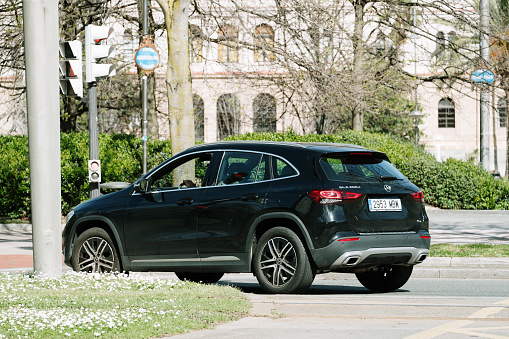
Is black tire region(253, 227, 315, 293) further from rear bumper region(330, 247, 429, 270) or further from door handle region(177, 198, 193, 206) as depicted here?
door handle region(177, 198, 193, 206)

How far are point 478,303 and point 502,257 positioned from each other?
4.15m

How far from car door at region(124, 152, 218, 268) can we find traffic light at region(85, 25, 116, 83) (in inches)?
117

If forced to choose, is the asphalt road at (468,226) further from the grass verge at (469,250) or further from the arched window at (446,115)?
the arched window at (446,115)

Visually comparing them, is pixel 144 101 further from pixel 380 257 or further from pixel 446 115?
pixel 446 115

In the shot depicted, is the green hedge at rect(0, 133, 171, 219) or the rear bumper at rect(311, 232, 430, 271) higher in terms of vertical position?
the green hedge at rect(0, 133, 171, 219)

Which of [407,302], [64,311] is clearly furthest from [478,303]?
[64,311]

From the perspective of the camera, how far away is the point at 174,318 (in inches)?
284

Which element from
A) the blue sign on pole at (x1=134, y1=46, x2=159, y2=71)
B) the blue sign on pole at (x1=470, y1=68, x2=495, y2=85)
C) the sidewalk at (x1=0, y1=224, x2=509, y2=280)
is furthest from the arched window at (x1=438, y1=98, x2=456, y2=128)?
the sidewalk at (x1=0, y1=224, x2=509, y2=280)

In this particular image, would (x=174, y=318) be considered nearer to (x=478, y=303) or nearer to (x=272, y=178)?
(x=272, y=178)

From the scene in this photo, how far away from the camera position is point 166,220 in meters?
10.1

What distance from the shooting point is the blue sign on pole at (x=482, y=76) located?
23494 mm

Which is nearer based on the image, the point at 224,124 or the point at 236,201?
the point at 236,201

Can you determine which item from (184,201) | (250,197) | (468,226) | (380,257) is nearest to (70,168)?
(468,226)

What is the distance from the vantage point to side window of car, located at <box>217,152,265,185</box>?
32.0 ft
